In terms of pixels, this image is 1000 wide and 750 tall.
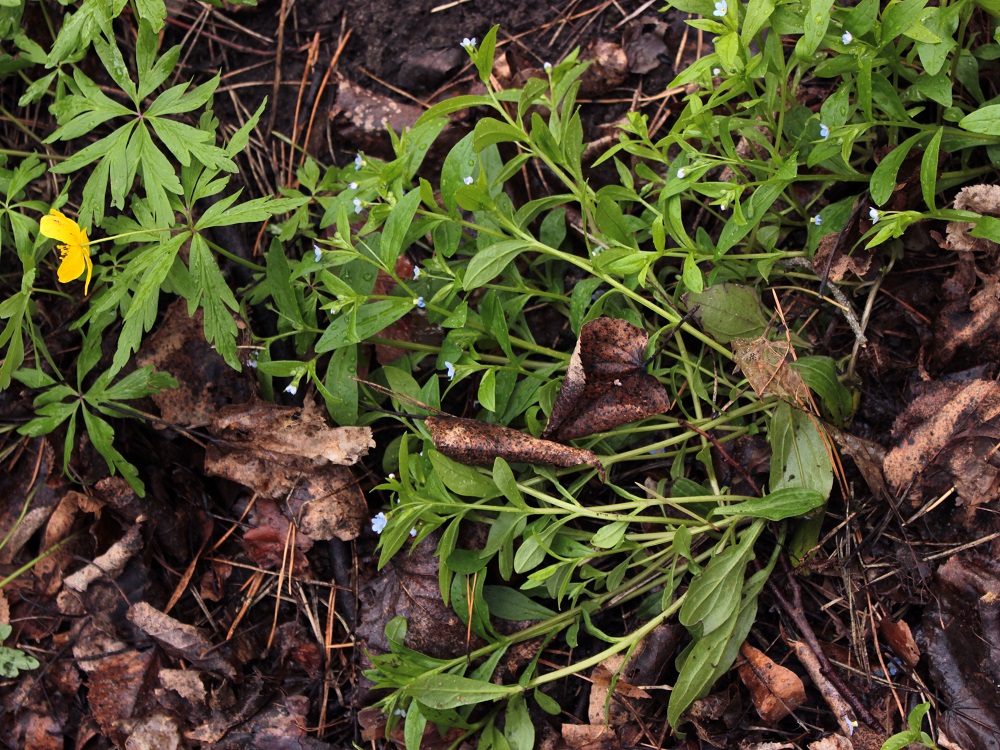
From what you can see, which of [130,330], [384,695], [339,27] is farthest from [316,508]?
[339,27]

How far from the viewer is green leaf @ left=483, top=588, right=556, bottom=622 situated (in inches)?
108

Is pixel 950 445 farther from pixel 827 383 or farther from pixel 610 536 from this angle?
pixel 610 536

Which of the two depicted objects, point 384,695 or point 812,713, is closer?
point 812,713

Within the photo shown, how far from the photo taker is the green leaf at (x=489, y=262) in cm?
256

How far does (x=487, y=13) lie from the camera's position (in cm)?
328

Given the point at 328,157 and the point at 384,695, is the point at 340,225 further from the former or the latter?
the point at 384,695

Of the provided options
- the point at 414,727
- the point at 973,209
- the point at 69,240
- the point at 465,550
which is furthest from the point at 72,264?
the point at 973,209

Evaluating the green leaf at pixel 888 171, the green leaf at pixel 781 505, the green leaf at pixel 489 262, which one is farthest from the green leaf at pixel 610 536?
the green leaf at pixel 888 171

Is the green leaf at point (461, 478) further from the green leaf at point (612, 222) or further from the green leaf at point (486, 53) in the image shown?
the green leaf at point (486, 53)

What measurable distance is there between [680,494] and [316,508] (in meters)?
1.35

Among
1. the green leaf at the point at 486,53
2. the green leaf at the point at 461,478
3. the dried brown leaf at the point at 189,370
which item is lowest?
the green leaf at the point at 461,478

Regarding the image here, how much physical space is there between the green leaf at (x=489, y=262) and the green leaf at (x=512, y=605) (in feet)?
3.54

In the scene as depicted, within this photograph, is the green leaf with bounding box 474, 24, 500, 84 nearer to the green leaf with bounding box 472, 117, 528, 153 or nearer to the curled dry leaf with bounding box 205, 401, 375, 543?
the green leaf with bounding box 472, 117, 528, 153

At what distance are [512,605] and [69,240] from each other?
1902 mm
